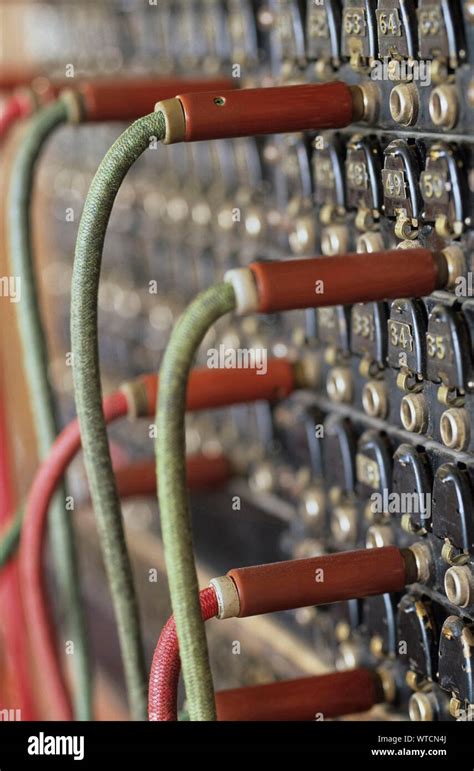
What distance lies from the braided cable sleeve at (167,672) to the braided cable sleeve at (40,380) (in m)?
0.25

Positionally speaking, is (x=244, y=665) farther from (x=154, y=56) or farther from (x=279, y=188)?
(x=154, y=56)

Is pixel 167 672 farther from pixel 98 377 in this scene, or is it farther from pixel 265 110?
pixel 265 110

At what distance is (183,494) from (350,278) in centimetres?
14

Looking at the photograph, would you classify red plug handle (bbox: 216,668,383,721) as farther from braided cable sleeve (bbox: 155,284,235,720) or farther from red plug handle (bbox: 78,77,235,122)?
red plug handle (bbox: 78,77,235,122)

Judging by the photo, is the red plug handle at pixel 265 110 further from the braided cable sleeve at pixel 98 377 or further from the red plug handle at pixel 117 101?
the red plug handle at pixel 117 101

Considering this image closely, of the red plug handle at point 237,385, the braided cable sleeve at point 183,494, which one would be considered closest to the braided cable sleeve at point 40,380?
the red plug handle at point 237,385

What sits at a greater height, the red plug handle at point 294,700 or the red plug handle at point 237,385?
the red plug handle at point 237,385

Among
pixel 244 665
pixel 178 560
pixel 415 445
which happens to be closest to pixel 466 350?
pixel 415 445

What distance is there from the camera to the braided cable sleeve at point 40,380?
874 mm

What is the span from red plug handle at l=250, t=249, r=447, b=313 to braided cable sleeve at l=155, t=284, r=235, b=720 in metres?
0.02

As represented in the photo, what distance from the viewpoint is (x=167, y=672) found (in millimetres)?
642

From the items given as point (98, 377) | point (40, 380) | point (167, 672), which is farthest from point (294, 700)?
point (40, 380)

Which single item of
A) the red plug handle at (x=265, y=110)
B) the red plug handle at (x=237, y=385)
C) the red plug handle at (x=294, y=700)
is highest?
the red plug handle at (x=265, y=110)

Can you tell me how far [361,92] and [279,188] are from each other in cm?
20
